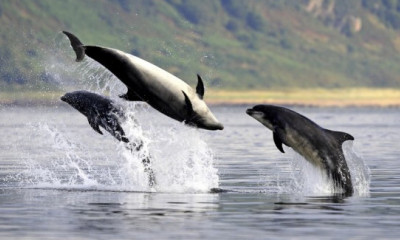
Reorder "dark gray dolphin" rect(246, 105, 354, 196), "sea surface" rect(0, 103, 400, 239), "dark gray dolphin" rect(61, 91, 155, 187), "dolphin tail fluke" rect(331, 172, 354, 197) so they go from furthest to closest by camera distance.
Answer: "dark gray dolphin" rect(61, 91, 155, 187)
"dolphin tail fluke" rect(331, 172, 354, 197)
"dark gray dolphin" rect(246, 105, 354, 196)
"sea surface" rect(0, 103, 400, 239)

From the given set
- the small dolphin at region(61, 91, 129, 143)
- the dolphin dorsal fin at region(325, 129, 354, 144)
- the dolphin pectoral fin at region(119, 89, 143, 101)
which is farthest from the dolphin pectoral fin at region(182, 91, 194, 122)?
the small dolphin at region(61, 91, 129, 143)

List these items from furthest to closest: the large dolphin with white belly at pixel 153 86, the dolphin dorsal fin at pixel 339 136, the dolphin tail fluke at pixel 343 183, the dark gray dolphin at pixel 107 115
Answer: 1. the dark gray dolphin at pixel 107 115
2. the dolphin tail fluke at pixel 343 183
3. the dolphin dorsal fin at pixel 339 136
4. the large dolphin with white belly at pixel 153 86

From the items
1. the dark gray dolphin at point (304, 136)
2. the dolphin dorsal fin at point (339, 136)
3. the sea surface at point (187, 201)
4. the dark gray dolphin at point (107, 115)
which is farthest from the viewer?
the dark gray dolphin at point (107, 115)

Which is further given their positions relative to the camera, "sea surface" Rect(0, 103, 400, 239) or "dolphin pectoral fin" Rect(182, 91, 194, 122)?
"dolphin pectoral fin" Rect(182, 91, 194, 122)

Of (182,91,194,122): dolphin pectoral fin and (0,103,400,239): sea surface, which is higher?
(182,91,194,122): dolphin pectoral fin

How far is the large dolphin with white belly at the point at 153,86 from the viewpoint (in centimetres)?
3042

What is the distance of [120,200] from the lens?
32.5m

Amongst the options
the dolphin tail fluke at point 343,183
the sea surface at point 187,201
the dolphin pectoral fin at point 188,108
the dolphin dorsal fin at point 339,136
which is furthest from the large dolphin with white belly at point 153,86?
the dolphin tail fluke at point 343,183

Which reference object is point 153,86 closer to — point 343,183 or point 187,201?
point 187,201

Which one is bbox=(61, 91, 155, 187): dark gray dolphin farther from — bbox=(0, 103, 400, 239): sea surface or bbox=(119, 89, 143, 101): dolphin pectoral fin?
bbox=(119, 89, 143, 101): dolphin pectoral fin

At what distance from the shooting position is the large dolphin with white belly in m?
30.4

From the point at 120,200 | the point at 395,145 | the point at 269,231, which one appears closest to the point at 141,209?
the point at 120,200

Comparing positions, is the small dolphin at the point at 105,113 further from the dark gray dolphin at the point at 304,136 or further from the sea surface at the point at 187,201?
the dark gray dolphin at the point at 304,136

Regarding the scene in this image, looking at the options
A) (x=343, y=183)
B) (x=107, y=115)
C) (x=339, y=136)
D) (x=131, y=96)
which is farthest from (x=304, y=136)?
(x=107, y=115)
